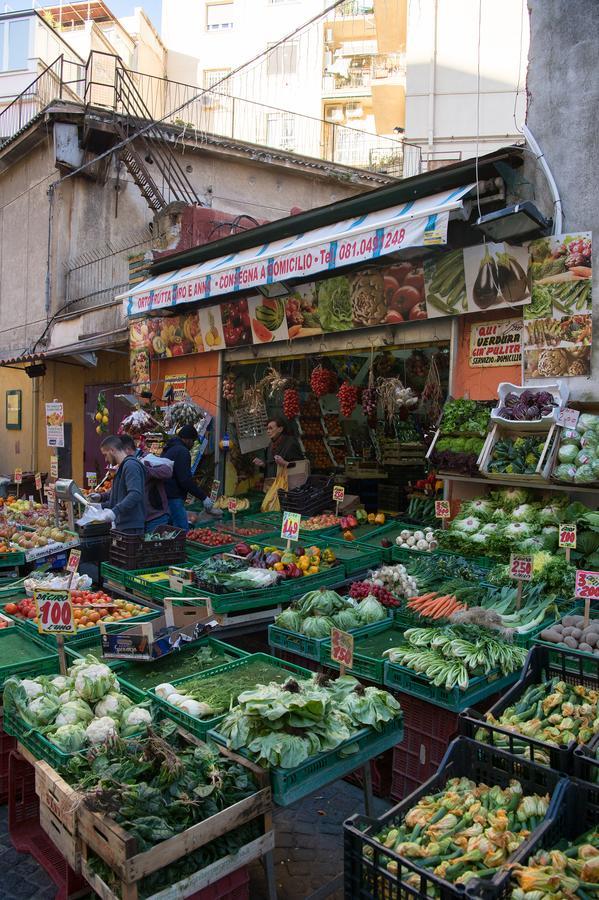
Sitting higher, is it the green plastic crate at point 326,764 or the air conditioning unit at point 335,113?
the air conditioning unit at point 335,113

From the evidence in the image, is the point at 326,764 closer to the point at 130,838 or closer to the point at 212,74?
the point at 130,838

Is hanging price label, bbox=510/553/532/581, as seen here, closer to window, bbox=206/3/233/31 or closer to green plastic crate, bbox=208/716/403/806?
green plastic crate, bbox=208/716/403/806

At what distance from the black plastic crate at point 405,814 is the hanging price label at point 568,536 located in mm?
2698

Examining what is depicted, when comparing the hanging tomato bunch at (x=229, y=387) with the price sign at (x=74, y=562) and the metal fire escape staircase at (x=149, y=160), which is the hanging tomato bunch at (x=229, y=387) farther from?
the price sign at (x=74, y=562)

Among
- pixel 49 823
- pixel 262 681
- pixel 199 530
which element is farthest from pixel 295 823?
pixel 199 530

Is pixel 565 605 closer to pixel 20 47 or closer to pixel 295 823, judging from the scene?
pixel 295 823

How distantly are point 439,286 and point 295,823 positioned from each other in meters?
5.68

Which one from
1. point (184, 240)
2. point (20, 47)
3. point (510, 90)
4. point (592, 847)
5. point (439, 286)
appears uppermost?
point (20, 47)

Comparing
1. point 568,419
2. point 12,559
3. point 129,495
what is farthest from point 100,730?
point 568,419

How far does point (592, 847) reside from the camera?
8.84 ft

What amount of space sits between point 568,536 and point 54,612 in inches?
159

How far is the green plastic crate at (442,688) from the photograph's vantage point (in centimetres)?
399

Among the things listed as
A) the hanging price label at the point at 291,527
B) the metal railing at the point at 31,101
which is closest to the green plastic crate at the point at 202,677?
the hanging price label at the point at 291,527

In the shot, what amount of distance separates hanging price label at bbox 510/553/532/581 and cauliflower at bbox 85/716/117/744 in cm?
299
